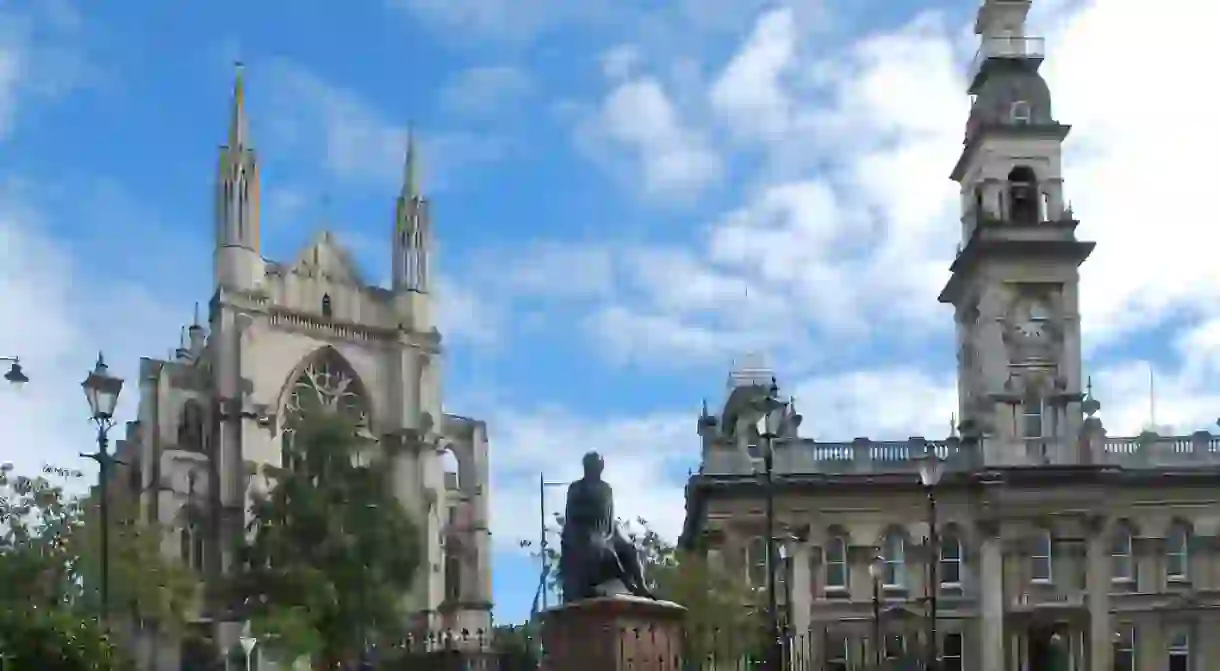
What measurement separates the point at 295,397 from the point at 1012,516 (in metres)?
31.4

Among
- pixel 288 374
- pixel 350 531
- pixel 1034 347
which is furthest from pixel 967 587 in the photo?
pixel 288 374

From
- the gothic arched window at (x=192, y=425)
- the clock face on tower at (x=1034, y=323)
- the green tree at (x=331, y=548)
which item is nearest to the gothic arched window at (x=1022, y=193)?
the clock face on tower at (x=1034, y=323)

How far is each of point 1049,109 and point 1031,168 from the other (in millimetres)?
2229

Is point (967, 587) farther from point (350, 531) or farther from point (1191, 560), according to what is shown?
point (350, 531)

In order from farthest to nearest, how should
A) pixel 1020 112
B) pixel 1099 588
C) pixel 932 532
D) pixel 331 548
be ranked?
pixel 1020 112
pixel 331 548
pixel 1099 588
pixel 932 532

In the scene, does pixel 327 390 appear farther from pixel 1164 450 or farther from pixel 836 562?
pixel 1164 450

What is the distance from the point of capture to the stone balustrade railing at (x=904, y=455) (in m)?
60.4

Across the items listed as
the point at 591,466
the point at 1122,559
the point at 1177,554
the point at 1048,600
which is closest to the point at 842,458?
the point at 1048,600

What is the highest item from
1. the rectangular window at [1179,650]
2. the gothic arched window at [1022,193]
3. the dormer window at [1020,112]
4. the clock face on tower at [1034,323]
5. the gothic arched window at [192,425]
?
the dormer window at [1020,112]

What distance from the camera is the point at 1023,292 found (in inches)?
2399

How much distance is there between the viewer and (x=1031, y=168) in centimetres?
6203

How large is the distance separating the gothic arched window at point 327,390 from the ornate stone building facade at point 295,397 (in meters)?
0.06

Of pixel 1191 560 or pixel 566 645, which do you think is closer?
pixel 566 645

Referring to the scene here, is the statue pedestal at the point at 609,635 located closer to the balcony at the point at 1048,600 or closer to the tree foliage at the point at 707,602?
the tree foliage at the point at 707,602
